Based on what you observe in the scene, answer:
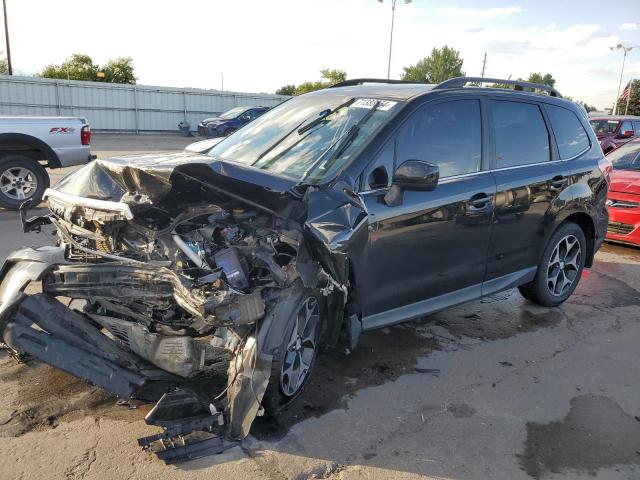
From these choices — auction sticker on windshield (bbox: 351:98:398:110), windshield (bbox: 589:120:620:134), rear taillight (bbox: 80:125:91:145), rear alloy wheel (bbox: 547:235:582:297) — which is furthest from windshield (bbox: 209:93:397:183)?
windshield (bbox: 589:120:620:134)

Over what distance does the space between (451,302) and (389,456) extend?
1.52 m

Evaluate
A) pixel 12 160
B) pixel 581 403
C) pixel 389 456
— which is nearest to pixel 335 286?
pixel 389 456

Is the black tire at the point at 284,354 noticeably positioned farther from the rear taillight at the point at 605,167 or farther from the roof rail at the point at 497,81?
the rear taillight at the point at 605,167

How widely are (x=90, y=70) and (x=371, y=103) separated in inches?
1710

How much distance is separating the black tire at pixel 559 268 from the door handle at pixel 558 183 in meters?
0.43

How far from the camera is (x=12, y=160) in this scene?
8.40 m

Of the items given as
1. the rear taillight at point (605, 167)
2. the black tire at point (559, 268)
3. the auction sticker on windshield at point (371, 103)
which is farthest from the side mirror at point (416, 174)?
the rear taillight at point (605, 167)

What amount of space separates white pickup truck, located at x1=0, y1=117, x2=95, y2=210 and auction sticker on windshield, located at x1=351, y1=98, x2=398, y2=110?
6336mm

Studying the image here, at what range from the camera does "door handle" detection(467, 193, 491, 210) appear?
405 cm

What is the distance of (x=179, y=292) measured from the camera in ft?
9.40

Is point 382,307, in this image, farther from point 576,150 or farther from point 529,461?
point 576,150

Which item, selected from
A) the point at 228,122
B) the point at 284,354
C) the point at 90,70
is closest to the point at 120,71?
the point at 90,70

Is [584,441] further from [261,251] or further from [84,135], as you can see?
[84,135]

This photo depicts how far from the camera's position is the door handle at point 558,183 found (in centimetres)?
478
